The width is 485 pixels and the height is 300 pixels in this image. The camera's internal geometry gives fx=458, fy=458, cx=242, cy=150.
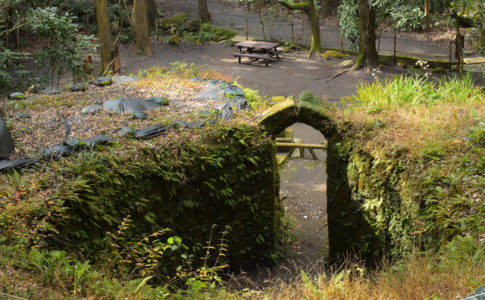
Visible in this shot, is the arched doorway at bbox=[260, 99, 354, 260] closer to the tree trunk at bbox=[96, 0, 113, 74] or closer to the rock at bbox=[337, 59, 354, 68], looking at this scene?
the tree trunk at bbox=[96, 0, 113, 74]

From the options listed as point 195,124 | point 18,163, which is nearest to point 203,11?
point 195,124

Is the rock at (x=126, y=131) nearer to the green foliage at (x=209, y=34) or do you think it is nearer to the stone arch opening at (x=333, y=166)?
the stone arch opening at (x=333, y=166)

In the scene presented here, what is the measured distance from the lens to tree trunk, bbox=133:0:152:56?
1809 cm

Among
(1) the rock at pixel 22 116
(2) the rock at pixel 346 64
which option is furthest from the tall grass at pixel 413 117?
(2) the rock at pixel 346 64

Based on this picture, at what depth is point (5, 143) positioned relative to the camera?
19.7 feet

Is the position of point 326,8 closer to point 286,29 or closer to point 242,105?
point 286,29

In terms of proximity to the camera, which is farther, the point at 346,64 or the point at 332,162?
the point at 346,64

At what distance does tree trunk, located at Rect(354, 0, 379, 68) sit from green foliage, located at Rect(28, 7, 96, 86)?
348 inches

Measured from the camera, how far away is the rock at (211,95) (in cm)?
816

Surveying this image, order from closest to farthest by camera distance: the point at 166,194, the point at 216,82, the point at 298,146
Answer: the point at 166,194 < the point at 216,82 < the point at 298,146

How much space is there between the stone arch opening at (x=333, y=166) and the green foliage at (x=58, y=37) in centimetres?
691

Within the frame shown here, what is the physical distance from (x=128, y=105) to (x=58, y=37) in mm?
5900

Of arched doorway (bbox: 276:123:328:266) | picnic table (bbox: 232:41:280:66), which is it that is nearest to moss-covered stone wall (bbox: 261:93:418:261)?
arched doorway (bbox: 276:123:328:266)

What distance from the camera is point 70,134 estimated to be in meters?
6.83
